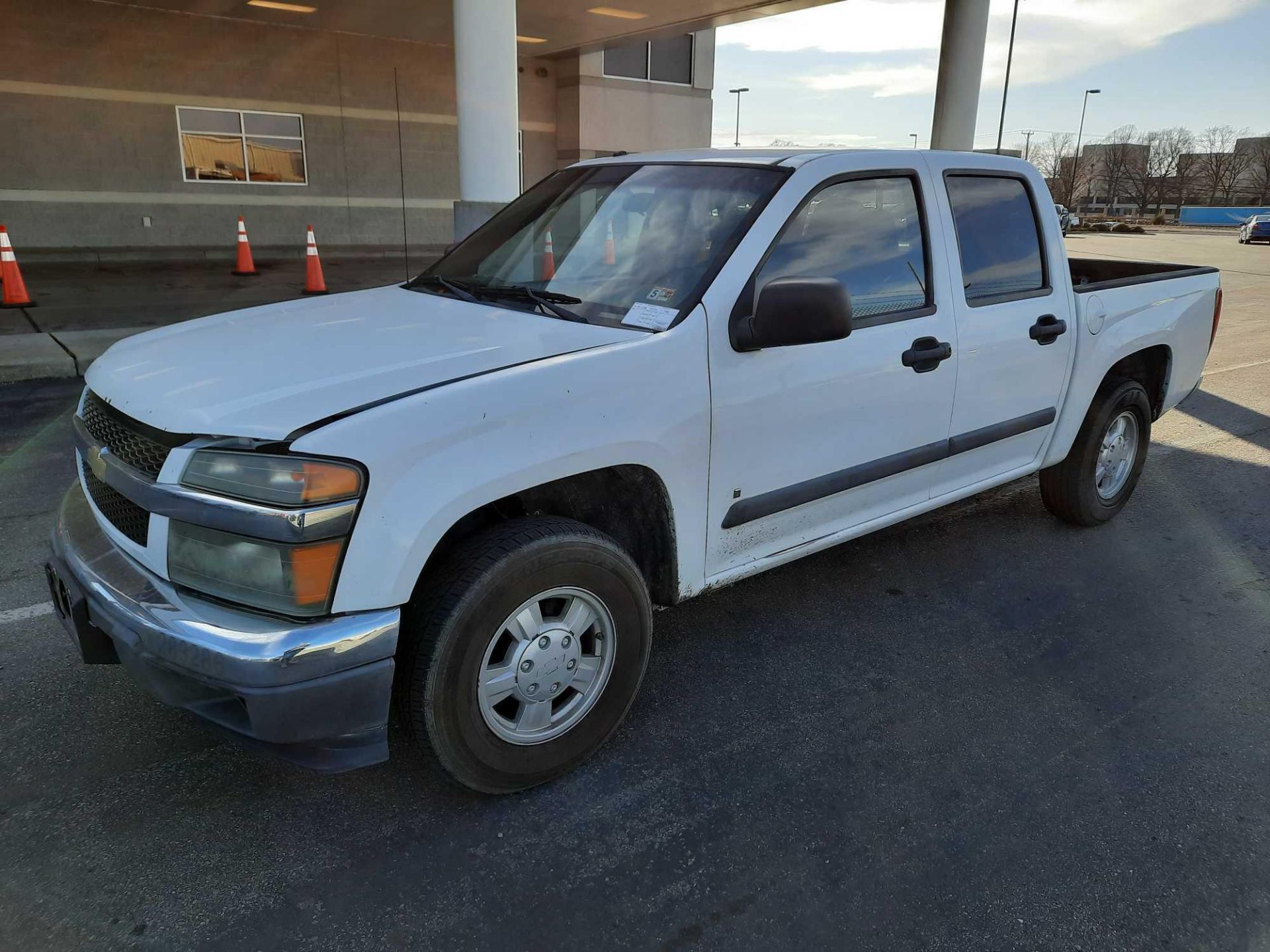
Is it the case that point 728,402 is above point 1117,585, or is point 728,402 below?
above

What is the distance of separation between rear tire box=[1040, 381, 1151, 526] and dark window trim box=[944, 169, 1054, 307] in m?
0.85

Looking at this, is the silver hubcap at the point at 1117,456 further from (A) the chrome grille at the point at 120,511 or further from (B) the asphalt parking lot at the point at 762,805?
(A) the chrome grille at the point at 120,511

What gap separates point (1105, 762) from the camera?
2896 mm

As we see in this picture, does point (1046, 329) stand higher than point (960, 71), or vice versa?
point (960, 71)

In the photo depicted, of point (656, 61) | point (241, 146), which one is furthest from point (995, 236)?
point (656, 61)

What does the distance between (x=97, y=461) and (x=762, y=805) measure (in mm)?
2153

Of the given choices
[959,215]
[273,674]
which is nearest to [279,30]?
[959,215]

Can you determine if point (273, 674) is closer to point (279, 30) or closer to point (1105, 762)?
point (1105, 762)

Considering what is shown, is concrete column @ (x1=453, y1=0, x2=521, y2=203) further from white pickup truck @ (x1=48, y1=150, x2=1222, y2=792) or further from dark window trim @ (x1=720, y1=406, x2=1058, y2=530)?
dark window trim @ (x1=720, y1=406, x2=1058, y2=530)

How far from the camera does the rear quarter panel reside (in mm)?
4352

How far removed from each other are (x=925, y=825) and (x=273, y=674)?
71.5 inches

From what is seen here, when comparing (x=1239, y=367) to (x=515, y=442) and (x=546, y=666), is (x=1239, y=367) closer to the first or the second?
(x=546, y=666)

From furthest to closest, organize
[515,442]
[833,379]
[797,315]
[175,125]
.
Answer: [175,125]
[833,379]
[797,315]
[515,442]

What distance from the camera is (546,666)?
2.60 m
